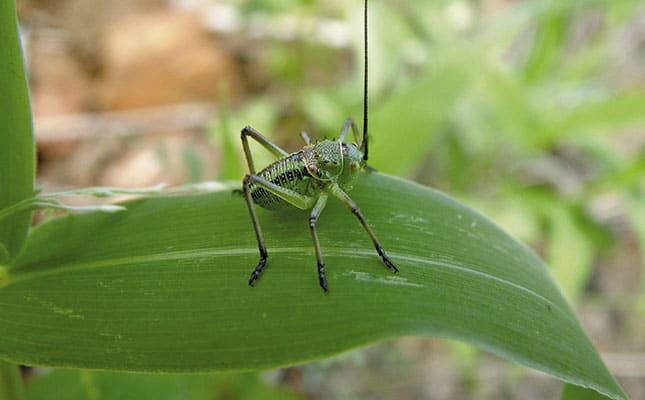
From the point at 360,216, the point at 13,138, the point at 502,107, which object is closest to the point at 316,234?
the point at 360,216

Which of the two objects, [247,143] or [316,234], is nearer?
[316,234]

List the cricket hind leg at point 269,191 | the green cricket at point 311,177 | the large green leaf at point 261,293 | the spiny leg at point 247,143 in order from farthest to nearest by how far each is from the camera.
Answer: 1. the spiny leg at point 247,143
2. the green cricket at point 311,177
3. the cricket hind leg at point 269,191
4. the large green leaf at point 261,293

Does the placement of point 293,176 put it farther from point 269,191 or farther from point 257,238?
point 257,238

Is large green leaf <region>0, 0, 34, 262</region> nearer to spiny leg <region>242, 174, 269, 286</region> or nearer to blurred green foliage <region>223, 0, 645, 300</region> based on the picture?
spiny leg <region>242, 174, 269, 286</region>

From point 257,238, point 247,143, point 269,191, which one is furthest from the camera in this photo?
point 247,143

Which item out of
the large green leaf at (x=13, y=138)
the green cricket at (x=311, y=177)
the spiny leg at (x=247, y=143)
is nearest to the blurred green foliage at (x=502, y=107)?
the spiny leg at (x=247, y=143)

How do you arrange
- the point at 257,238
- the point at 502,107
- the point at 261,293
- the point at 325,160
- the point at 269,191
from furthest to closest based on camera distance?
the point at 502,107
the point at 325,160
the point at 269,191
the point at 257,238
the point at 261,293

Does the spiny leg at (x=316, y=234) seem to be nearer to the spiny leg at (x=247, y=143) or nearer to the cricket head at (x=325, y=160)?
the cricket head at (x=325, y=160)
